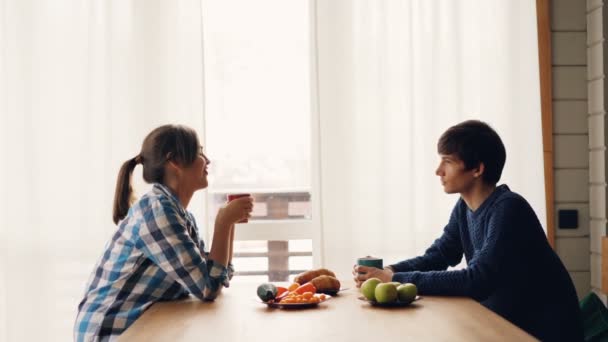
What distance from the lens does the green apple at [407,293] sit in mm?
1783

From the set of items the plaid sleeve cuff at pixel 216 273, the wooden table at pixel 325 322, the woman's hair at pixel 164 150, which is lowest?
the wooden table at pixel 325 322

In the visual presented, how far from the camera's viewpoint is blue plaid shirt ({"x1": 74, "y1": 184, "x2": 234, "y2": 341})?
6.14ft

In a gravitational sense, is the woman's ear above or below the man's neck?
above

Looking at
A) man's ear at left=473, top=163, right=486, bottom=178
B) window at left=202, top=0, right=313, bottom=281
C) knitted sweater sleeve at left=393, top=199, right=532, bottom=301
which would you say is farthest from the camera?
window at left=202, top=0, right=313, bottom=281

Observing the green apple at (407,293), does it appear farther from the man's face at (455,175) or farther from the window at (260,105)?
the window at (260,105)

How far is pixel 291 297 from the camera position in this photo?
1857 mm

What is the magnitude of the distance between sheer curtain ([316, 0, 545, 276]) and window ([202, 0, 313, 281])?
0.19m

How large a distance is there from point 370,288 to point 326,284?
200 mm

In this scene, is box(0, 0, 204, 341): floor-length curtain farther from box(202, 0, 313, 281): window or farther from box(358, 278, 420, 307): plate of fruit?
box(358, 278, 420, 307): plate of fruit

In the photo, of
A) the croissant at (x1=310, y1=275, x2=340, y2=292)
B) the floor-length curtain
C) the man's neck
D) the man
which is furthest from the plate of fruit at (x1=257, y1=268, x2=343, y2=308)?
the floor-length curtain

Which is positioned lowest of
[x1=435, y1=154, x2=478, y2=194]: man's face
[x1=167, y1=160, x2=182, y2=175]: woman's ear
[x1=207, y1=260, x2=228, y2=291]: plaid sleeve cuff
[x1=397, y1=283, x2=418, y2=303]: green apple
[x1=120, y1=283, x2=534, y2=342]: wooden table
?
[x1=120, y1=283, x2=534, y2=342]: wooden table

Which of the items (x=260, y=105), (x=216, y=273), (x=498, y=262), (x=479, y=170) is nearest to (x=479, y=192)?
(x=479, y=170)

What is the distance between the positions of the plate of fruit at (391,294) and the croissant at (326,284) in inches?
6.9

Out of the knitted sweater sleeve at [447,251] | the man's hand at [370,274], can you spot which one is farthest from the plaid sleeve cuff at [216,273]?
the knitted sweater sleeve at [447,251]
